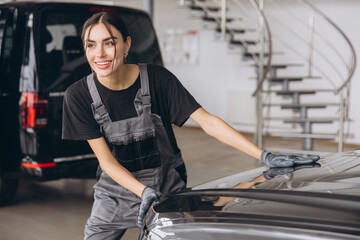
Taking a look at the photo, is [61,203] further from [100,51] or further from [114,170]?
[100,51]

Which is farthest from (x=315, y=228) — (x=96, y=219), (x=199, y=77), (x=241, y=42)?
(x=199, y=77)

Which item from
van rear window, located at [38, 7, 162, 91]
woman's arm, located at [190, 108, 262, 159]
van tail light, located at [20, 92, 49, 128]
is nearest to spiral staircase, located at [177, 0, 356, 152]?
van rear window, located at [38, 7, 162, 91]

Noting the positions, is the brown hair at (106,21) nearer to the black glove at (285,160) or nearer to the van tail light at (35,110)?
the black glove at (285,160)

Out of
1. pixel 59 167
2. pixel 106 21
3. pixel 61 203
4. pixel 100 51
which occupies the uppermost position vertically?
pixel 106 21

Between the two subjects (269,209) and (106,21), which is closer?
(269,209)

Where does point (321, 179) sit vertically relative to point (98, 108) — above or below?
below

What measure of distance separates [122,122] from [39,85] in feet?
6.92

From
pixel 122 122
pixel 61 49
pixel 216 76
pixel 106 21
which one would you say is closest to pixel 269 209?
pixel 122 122

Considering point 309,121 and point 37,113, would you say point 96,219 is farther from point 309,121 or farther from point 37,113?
point 309,121

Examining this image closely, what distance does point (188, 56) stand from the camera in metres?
10.5

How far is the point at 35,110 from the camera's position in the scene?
3732 mm

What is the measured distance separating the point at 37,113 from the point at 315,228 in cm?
307

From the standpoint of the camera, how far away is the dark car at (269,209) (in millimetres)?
1021

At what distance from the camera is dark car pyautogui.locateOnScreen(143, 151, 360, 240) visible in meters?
1.02
